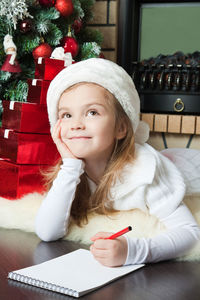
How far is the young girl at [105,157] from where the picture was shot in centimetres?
113

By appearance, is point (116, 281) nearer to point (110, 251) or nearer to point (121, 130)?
point (110, 251)

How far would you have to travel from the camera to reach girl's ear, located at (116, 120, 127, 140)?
121 centimetres

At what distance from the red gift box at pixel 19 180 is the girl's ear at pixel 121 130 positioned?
34 centimetres

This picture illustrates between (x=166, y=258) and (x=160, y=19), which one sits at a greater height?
(x=160, y=19)

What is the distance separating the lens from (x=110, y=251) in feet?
3.01

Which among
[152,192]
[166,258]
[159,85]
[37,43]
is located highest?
[37,43]

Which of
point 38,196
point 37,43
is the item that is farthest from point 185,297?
point 37,43

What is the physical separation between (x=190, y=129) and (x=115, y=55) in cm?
58

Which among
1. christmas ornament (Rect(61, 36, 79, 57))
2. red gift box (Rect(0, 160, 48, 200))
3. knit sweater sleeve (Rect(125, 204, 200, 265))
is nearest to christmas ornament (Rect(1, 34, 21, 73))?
christmas ornament (Rect(61, 36, 79, 57))

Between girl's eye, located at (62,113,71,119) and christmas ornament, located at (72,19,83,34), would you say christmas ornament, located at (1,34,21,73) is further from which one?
girl's eye, located at (62,113,71,119)

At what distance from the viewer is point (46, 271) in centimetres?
87

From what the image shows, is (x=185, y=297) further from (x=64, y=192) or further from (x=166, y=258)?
(x=64, y=192)

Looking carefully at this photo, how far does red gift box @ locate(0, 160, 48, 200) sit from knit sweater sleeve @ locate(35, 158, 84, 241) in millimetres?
280

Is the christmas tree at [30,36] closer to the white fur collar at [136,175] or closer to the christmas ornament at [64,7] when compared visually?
the christmas ornament at [64,7]
